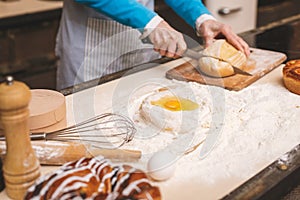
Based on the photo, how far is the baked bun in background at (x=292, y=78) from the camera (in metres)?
1.10

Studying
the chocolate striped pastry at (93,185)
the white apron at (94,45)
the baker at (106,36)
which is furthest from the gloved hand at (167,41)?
the chocolate striped pastry at (93,185)

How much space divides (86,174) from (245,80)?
0.61 meters

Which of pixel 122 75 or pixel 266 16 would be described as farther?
pixel 266 16

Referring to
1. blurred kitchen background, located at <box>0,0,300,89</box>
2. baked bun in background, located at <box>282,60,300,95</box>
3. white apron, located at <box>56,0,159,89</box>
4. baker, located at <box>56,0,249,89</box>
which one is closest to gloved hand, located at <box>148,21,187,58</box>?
baker, located at <box>56,0,249,89</box>

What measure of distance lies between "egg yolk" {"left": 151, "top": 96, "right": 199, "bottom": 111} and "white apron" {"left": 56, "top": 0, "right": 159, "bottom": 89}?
1.41 feet

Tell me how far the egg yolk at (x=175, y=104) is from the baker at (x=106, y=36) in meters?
0.32

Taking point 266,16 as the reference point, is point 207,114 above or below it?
above

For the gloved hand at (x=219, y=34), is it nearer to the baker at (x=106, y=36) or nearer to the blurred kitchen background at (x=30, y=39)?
the baker at (x=106, y=36)

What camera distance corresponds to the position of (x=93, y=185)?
26.6 inches

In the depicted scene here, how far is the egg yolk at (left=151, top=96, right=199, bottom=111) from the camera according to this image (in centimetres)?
96

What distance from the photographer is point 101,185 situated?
68 cm

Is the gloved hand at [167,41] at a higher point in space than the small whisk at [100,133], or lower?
higher

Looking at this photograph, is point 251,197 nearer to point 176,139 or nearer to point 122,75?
point 176,139

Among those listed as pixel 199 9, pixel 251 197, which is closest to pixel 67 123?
pixel 251 197
